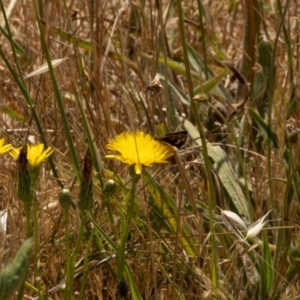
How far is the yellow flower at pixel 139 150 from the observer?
2.53ft

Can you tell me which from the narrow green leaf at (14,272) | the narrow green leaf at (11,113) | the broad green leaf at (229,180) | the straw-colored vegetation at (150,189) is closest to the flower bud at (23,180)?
the straw-colored vegetation at (150,189)

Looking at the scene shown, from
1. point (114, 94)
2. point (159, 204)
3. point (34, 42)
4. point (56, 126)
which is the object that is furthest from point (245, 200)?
point (34, 42)

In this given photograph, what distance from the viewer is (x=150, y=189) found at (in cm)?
103

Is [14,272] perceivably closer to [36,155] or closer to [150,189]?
[36,155]

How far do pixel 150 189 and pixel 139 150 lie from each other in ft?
0.79

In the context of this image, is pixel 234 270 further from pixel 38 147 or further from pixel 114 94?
pixel 114 94

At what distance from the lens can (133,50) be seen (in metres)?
1.59

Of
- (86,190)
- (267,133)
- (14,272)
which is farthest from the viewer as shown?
(267,133)

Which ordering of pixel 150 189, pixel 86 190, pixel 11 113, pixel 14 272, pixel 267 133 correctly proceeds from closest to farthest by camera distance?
pixel 14 272 → pixel 86 190 → pixel 150 189 → pixel 267 133 → pixel 11 113

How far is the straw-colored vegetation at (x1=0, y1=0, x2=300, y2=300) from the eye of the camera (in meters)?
0.81

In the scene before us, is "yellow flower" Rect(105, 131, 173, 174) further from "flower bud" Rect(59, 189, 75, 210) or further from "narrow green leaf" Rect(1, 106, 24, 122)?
A: "narrow green leaf" Rect(1, 106, 24, 122)

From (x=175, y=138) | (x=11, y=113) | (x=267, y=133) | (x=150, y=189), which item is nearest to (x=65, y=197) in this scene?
(x=175, y=138)

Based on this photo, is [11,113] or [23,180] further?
[11,113]

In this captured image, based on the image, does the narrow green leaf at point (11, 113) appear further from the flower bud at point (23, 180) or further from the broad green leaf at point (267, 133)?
the flower bud at point (23, 180)
